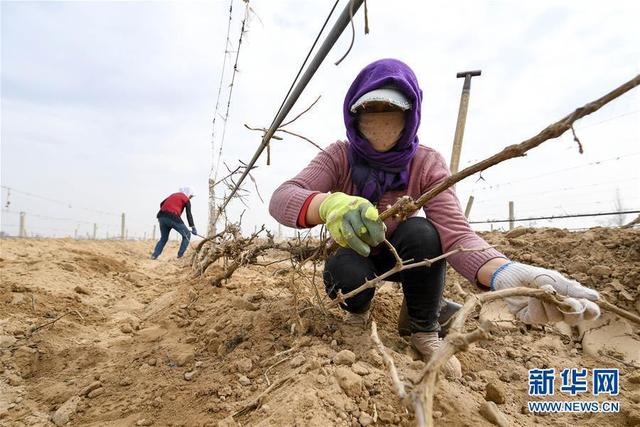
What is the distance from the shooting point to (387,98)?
1433mm

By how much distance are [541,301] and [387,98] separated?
88 centimetres

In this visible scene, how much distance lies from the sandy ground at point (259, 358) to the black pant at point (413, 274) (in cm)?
16

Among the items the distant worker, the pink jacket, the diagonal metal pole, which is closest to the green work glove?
the pink jacket

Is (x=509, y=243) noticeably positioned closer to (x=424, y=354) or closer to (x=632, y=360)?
(x=632, y=360)

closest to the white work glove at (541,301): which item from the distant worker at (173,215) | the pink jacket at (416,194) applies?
the pink jacket at (416,194)

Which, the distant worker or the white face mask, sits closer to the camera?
the white face mask

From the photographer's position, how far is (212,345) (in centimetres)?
164

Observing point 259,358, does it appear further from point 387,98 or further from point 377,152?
point 387,98

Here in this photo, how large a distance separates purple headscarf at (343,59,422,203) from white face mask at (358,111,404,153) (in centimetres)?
2

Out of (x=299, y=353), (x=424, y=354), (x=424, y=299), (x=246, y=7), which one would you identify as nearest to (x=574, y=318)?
(x=424, y=299)

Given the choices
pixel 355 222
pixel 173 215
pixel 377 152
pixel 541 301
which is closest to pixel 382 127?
pixel 377 152

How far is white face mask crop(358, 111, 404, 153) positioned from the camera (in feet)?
5.07

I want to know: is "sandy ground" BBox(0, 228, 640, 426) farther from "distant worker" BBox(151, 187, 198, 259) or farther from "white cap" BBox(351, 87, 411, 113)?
"distant worker" BBox(151, 187, 198, 259)

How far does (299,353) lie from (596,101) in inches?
45.2
